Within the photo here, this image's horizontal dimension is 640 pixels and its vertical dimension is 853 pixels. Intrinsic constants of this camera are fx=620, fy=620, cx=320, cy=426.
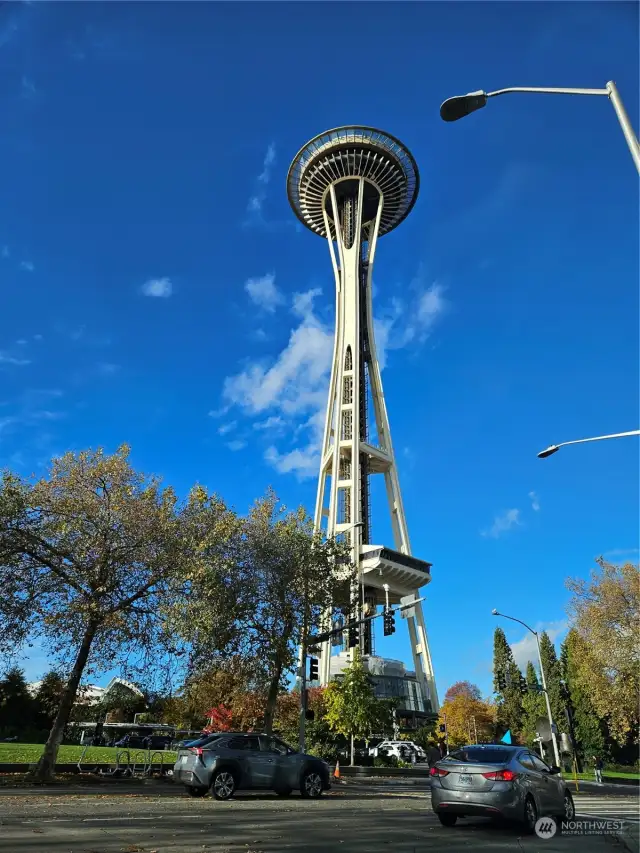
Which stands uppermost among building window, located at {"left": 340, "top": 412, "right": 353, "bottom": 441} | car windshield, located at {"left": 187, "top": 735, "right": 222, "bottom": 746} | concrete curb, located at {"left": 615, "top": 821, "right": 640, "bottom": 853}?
building window, located at {"left": 340, "top": 412, "right": 353, "bottom": 441}

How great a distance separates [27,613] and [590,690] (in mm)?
35728

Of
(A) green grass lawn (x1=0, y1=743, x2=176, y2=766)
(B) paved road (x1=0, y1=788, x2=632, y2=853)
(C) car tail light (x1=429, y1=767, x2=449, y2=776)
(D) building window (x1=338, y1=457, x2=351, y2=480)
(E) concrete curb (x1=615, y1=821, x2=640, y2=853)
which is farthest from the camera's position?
(D) building window (x1=338, y1=457, x2=351, y2=480)

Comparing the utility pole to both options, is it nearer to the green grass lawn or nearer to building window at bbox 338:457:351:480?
the green grass lawn

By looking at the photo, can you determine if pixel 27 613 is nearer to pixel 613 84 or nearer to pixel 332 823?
pixel 332 823

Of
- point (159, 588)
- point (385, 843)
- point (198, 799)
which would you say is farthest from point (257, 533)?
point (385, 843)

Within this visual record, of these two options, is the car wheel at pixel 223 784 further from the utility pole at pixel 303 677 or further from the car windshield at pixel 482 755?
the utility pole at pixel 303 677

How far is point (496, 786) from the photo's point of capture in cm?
1001

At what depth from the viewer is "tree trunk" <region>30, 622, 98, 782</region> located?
19297 millimetres

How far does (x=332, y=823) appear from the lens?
35.0 feet

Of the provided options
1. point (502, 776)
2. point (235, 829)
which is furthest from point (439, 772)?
point (235, 829)

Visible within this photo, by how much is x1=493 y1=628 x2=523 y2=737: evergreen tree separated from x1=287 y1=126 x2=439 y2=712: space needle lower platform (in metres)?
25.0

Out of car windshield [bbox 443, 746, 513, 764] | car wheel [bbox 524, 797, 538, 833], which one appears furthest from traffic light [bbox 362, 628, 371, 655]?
car wheel [bbox 524, 797, 538, 833]

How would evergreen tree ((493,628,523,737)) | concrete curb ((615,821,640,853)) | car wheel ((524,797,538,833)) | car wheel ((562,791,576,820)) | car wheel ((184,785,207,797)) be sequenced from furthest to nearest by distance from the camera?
evergreen tree ((493,628,523,737)) → car wheel ((184,785,207,797)) → car wheel ((562,791,576,820)) → car wheel ((524,797,538,833)) → concrete curb ((615,821,640,853))

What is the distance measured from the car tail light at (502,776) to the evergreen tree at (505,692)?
3088 inches
